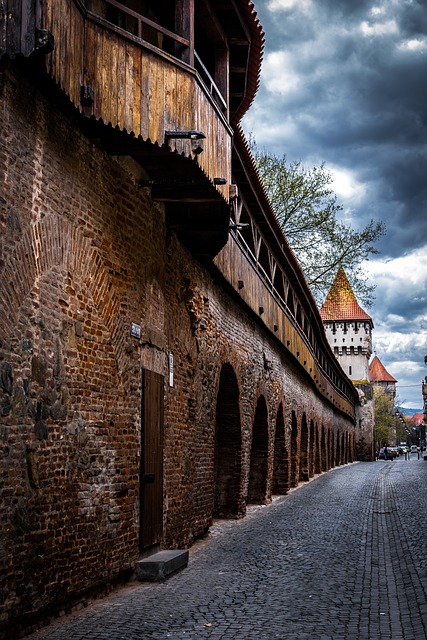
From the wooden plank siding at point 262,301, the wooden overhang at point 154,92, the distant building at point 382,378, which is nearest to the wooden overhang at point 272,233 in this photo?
the wooden plank siding at point 262,301

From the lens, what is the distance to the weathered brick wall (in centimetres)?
592

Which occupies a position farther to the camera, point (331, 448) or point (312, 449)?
point (331, 448)

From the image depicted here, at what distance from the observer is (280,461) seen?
2183 cm

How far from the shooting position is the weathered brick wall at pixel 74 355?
5918 millimetres

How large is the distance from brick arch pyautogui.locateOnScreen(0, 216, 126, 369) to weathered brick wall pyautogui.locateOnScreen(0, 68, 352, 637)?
0.05 ft

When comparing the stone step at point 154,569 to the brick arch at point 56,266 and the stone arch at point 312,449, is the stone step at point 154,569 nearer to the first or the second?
the brick arch at point 56,266

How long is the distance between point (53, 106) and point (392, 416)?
95.1 metres

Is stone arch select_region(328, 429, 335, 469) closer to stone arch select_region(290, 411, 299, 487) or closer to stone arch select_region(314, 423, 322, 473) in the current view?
stone arch select_region(314, 423, 322, 473)

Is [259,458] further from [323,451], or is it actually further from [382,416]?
[382,416]

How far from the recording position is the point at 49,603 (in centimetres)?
634

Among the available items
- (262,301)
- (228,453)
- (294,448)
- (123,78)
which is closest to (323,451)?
(294,448)

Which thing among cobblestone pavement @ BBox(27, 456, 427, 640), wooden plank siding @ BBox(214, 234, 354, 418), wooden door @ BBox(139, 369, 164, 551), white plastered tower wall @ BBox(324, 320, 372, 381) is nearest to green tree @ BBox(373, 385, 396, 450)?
white plastered tower wall @ BBox(324, 320, 372, 381)

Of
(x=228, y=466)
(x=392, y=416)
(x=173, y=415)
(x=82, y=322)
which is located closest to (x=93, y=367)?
(x=82, y=322)

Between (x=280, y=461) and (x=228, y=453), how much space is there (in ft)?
22.9
